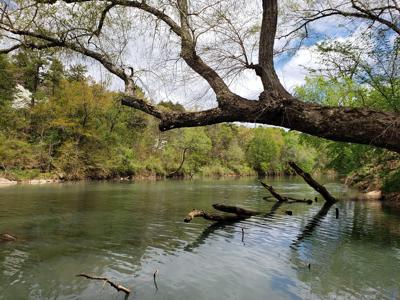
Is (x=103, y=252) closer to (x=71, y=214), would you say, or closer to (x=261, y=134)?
(x=71, y=214)

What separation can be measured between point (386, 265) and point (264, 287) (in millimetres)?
4002

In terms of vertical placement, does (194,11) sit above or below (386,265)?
above

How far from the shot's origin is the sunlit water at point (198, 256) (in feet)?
24.9

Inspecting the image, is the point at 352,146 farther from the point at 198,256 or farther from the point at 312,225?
the point at 198,256

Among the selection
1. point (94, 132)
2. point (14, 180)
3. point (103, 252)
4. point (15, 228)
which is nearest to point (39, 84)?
point (94, 132)

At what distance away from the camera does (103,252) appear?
10.4m

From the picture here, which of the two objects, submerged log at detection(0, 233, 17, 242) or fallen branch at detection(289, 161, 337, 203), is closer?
submerged log at detection(0, 233, 17, 242)

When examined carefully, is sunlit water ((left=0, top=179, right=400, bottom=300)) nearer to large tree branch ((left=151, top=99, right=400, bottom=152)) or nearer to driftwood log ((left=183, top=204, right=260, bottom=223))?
driftwood log ((left=183, top=204, right=260, bottom=223))

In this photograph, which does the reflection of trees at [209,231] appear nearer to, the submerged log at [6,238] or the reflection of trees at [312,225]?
the reflection of trees at [312,225]

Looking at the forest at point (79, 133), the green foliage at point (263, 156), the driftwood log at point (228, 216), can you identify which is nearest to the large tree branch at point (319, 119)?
the driftwood log at point (228, 216)

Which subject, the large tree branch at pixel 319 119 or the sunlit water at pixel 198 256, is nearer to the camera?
the large tree branch at pixel 319 119

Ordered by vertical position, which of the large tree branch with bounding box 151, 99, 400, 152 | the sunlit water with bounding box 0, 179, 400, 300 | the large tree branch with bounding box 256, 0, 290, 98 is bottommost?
the sunlit water with bounding box 0, 179, 400, 300

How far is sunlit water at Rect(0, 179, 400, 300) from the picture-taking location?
7.59 meters

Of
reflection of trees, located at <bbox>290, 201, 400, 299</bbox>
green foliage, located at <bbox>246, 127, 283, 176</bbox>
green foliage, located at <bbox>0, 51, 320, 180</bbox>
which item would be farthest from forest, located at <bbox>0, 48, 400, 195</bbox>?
green foliage, located at <bbox>246, 127, 283, 176</bbox>
